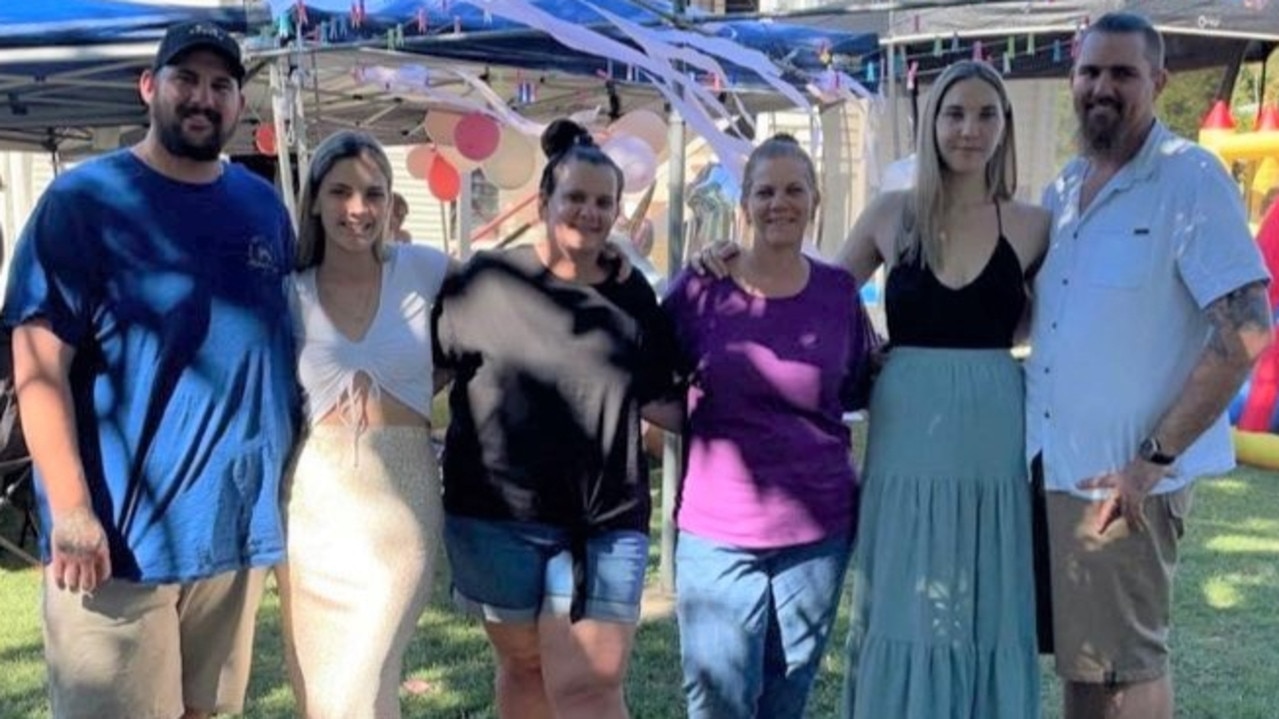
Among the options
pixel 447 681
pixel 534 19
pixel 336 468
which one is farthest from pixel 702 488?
pixel 534 19

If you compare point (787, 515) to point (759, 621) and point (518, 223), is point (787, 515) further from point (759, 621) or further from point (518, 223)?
point (518, 223)

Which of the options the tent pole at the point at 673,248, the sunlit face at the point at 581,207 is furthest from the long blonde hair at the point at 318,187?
the tent pole at the point at 673,248

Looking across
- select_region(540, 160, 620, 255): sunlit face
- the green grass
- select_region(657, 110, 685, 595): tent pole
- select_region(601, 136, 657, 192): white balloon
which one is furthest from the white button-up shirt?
select_region(601, 136, 657, 192): white balloon

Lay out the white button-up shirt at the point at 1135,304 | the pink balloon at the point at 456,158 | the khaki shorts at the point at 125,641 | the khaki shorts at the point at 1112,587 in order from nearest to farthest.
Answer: the khaki shorts at the point at 125,641, the white button-up shirt at the point at 1135,304, the khaki shorts at the point at 1112,587, the pink balloon at the point at 456,158

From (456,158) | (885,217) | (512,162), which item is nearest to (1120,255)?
(885,217)

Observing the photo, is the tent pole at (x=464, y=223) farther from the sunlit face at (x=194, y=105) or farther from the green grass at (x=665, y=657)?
the sunlit face at (x=194, y=105)

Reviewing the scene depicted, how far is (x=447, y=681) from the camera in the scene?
14.1 ft

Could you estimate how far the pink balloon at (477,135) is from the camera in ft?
28.6

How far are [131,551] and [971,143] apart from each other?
1956mm

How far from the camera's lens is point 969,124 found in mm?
2811

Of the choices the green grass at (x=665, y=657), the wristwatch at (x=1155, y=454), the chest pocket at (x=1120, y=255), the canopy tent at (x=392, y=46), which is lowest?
A: the green grass at (x=665, y=657)

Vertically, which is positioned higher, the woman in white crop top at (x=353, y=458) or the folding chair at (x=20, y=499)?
the woman in white crop top at (x=353, y=458)

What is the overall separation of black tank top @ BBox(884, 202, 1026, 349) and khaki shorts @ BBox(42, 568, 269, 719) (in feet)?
5.04

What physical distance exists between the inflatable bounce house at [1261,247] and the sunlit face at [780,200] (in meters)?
5.27
